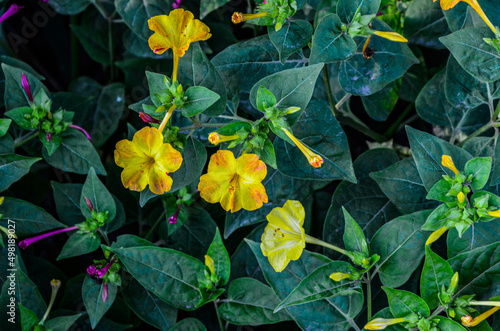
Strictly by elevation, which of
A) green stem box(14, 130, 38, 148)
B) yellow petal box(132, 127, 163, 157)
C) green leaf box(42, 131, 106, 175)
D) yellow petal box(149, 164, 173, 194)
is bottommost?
green leaf box(42, 131, 106, 175)

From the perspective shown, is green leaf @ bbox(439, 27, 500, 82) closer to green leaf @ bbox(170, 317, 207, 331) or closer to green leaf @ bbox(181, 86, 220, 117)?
green leaf @ bbox(181, 86, 220, 117)

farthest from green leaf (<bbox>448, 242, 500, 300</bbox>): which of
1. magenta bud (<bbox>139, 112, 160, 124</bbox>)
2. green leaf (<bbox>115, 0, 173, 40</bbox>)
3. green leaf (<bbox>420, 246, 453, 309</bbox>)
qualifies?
green leaf (<bbox>115, 0, 173, 40</bbox>)

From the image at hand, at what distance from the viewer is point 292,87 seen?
117 cm

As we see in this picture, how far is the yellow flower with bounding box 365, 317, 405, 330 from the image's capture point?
3.53ft

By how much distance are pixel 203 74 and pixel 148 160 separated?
0.28 m

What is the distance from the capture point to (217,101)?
122 cm

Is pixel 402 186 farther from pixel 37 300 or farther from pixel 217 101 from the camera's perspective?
pixel 37 300

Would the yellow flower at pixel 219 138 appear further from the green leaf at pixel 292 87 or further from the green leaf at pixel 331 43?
the green leaf at pixel 331 43

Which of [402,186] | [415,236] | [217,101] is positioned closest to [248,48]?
[217,101]

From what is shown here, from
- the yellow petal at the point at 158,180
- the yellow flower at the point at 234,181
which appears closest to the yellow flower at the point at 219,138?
the yellow flower at the point at 234,181

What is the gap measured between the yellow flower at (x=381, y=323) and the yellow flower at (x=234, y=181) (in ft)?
1.26

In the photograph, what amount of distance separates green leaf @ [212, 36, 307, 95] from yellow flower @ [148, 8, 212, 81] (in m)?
0.21

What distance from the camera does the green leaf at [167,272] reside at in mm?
1273

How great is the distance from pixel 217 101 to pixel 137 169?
0.28m
